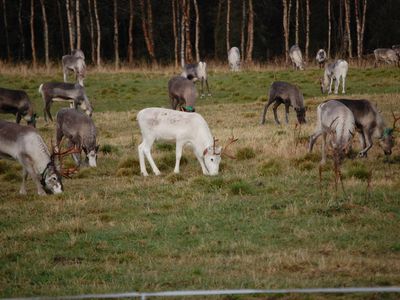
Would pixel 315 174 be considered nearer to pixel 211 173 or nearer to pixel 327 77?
pixel 211 173

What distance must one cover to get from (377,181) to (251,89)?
17.9 meters

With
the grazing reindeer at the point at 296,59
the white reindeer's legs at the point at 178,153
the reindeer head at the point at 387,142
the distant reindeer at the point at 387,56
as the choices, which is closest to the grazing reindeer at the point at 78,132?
the white reindeer's legs at the point at 178,153

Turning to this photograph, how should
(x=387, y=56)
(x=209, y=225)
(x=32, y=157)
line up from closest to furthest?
(x=209, y=225) < (x=32, y=157) < (x=387, y=56)

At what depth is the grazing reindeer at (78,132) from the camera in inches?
610

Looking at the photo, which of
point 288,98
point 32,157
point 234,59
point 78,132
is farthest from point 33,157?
point 234,59

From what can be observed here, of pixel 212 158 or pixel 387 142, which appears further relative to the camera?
pixel 387 142

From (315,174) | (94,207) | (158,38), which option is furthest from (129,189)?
(158,38)

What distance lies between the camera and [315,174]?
1346 centimetres

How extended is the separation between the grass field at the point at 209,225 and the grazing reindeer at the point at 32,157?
1.27 feet

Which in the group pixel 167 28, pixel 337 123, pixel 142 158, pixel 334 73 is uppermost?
pixel 167 28

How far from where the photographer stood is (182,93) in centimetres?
2227

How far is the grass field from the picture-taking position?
7895 mm

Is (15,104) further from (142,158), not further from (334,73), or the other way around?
(334,73)

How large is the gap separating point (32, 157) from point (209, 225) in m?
4.08
